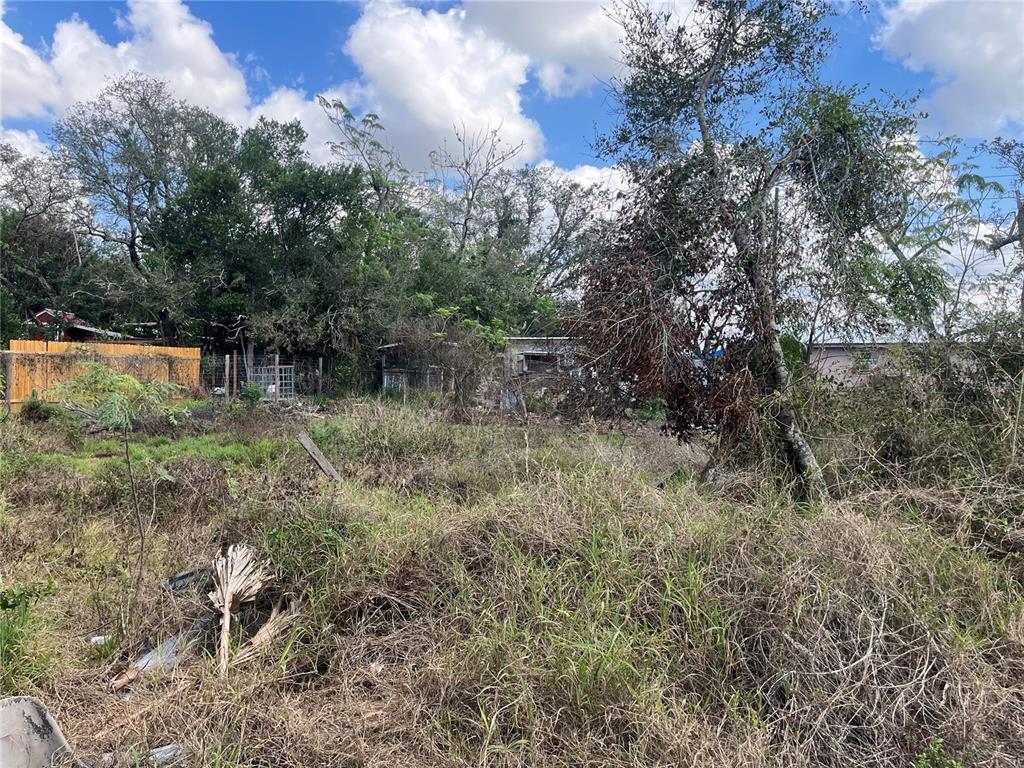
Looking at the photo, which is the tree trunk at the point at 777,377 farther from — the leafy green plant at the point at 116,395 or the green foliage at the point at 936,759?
the leafy green plant at the point at 116,395

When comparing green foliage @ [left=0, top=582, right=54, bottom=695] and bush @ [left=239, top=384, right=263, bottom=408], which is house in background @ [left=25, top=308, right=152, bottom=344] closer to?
bush @ [left=239, top=384, right=263, bottom=408]

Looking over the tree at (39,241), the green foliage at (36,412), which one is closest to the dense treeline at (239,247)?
the tree at (39,241)

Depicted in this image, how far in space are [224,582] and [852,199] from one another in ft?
19.1

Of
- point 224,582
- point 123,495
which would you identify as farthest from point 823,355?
point 123,495

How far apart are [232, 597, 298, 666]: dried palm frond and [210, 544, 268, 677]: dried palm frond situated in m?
0.11

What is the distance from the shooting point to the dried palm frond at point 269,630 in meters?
2.98

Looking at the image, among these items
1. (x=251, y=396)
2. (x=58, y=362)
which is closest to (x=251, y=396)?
(x=251, y=396)

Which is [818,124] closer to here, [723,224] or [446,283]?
[723,224]

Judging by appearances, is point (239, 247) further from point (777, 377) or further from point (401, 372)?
point (777, 377)

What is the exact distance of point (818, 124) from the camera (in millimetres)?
5117

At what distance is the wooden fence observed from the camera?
1198 cm

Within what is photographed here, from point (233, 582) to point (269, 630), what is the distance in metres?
0.33

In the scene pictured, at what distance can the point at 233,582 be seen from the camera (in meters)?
3.21

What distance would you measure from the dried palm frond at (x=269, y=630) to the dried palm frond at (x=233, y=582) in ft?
0.35
